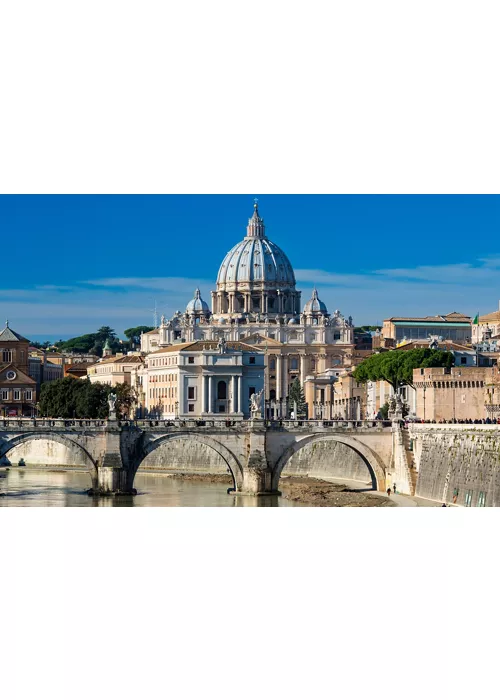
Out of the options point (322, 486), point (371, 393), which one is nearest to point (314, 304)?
point (371, 393)

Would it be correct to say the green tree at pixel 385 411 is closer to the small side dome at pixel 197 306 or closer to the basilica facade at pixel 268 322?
the basilica facade at pixel 268 322

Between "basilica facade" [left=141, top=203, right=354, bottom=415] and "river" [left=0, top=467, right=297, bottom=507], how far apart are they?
136ft

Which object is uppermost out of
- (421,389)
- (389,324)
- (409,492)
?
(389,324)

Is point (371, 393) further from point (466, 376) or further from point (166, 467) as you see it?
point (466, 376)

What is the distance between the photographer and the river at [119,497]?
40.4m

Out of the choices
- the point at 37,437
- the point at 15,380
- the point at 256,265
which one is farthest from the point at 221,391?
the point at 256,265

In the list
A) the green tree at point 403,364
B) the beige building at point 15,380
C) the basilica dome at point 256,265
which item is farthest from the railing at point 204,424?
the basilica dome at point 256,265

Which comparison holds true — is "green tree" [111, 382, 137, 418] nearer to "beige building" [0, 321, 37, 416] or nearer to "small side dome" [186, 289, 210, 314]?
"beige building" [0, 321, 37, 416]

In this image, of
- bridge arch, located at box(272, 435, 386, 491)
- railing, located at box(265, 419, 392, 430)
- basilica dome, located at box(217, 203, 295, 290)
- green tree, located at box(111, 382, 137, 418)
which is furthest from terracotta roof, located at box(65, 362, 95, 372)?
bridge arch, located at box(272, 435, 386, 491)

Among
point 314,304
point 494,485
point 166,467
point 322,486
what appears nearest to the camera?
point 494,485

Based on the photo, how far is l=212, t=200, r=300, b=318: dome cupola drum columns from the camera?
416ft

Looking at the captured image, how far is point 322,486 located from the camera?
152 feet

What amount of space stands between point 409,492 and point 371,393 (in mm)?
28888

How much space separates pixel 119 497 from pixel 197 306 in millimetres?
82312
